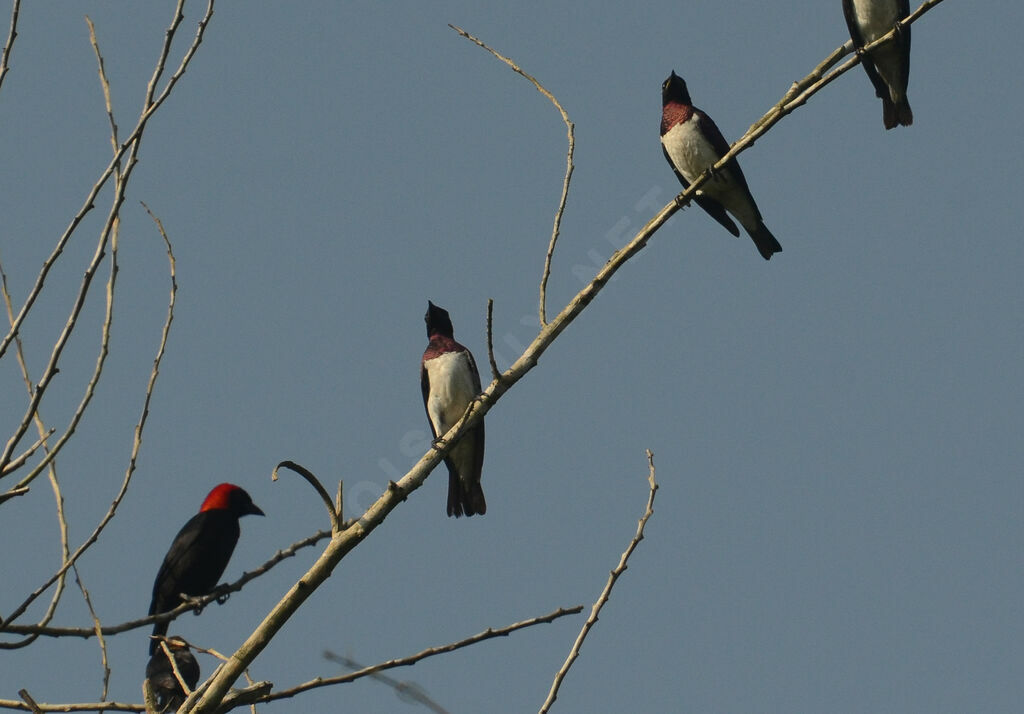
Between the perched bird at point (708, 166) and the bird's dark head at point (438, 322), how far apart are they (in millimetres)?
1829

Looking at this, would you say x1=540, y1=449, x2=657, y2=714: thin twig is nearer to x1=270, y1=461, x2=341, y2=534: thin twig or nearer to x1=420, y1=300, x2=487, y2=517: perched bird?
x1=270, y1=461, x2=341, y2=534: thin twig

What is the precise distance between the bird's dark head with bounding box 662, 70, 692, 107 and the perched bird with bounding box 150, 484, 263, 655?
163 inches

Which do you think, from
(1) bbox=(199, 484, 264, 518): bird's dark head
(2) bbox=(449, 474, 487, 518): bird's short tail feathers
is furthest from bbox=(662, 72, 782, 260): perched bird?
(1) bbox=(199, 484, 264, 518): bird's dark head

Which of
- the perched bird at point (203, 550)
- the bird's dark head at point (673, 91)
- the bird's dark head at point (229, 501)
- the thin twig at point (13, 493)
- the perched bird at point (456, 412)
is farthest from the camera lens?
the bird's dark head at point (673, 91)

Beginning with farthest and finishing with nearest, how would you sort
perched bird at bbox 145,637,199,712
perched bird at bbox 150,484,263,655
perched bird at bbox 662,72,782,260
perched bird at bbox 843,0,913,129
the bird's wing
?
the bird's wing
perched bird at bbox 662,72,782,260
perched bird at bbox 843,0,913,129
perched bird at bbox 150,484,263,655
perched bird at bbox 145,637,199,712

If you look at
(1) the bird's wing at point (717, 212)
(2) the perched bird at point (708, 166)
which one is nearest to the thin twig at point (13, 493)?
(2) the perched bird at point (708, 166)

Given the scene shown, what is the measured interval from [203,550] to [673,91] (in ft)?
15.2

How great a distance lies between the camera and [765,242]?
8.30 meters

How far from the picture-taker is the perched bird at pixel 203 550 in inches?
275

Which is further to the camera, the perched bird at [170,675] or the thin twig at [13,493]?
the perched bird at [170,675]

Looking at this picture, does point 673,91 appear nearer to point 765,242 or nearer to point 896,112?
point 765,242

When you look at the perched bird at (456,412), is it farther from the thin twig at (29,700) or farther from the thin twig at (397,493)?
the thin twig at (29,700)

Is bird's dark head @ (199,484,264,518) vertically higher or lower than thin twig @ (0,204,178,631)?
higher

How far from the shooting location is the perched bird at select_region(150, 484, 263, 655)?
698cm
